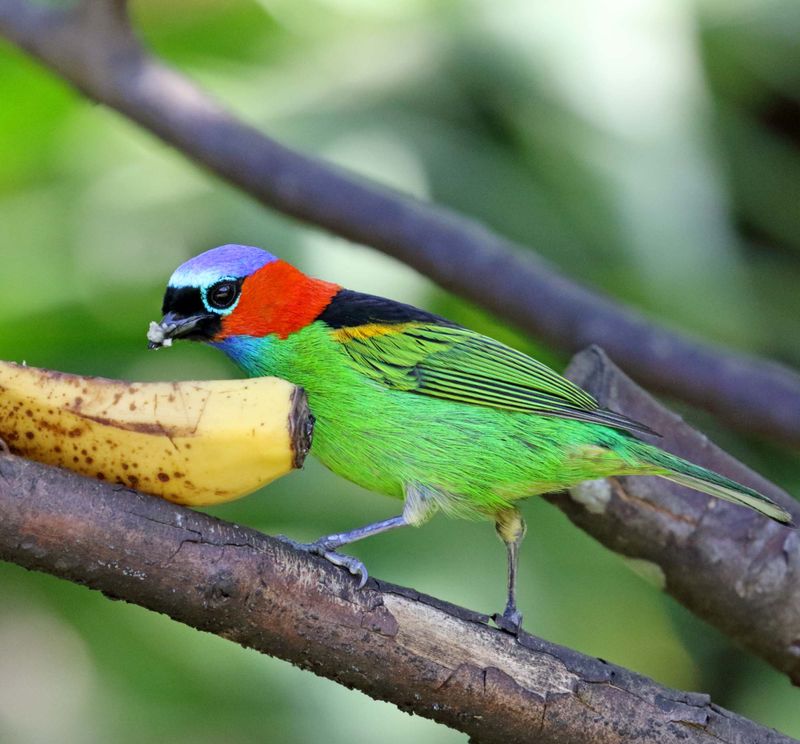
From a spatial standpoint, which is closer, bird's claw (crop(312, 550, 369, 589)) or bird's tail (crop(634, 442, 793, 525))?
bird's claw (crop(312, 550, 369, 589))

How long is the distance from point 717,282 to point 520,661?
136 inches

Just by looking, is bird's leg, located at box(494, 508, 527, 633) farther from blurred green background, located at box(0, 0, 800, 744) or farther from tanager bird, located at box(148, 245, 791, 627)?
blurred green background, located at box(0, 0, 800, 744)

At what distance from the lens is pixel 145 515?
231cm

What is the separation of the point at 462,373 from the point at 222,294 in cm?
71

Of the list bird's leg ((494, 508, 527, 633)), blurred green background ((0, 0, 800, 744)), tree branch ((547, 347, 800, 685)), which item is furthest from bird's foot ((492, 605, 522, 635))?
blurred green background ((0, 0, 800, 744))

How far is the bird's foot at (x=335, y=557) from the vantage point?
8.11 ft

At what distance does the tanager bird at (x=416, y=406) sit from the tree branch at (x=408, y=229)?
0.62 m

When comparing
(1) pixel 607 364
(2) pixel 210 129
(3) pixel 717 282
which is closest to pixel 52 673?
(2) pixel 210 129

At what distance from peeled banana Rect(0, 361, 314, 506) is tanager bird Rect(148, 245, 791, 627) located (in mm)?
592

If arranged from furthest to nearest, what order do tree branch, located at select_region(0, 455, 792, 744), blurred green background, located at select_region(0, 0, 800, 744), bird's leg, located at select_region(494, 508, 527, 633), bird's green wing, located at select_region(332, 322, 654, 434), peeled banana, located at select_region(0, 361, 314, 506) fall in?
blurred green background, located at select_region(0, 0, 800, 744)
bird's leg, located at select_region(494, 508, 527, 633)
bird's green wing, located at select_region(332, 322, 654, 434)
peeled banana, located at select_region(0, 361, 314, 506)
tree branch, located at select_region(0, 455, 792, 744)

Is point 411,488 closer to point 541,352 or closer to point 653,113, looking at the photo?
point 541,352

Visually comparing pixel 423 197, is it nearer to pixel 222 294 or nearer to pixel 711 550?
pixel 222 294

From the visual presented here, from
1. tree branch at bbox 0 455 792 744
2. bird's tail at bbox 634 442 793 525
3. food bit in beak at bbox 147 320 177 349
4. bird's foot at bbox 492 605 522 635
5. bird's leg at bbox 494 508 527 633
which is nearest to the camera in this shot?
tree branch at bbox 0 455 792 744

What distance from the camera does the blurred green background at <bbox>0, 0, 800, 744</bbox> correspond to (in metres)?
4.83
